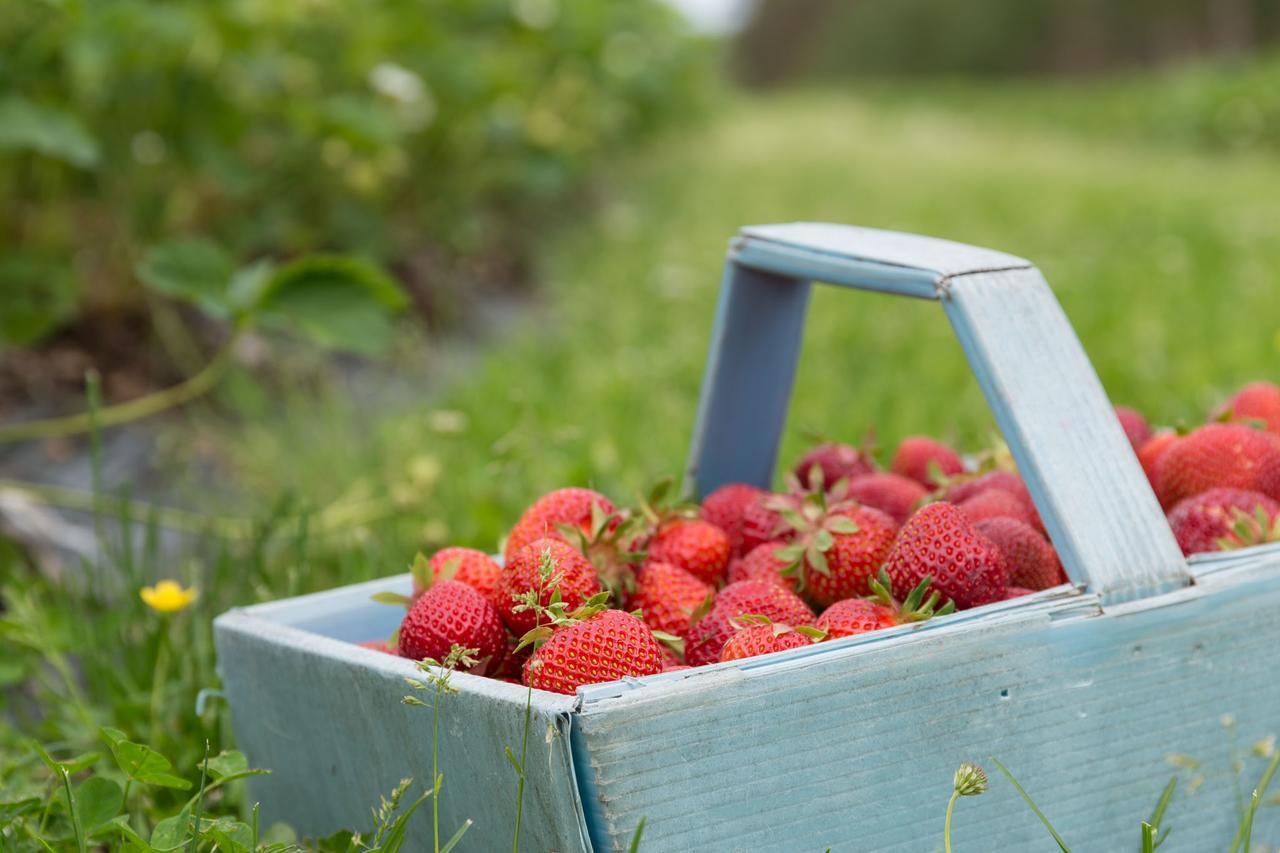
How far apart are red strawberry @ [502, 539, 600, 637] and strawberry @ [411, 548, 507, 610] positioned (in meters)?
0.05

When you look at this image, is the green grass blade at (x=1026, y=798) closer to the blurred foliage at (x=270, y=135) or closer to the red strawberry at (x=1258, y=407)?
the red strawberry at (x=1258, y=407)

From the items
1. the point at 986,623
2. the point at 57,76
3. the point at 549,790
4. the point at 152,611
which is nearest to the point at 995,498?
the point at 986,623

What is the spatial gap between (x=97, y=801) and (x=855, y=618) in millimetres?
619

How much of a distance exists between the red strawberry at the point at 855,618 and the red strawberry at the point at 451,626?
255 mm

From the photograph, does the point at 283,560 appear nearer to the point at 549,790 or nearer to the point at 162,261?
the point at 162,261

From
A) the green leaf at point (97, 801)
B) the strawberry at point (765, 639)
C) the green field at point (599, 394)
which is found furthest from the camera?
the green field at point (599, 394)

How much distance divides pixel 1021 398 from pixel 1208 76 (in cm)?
1659

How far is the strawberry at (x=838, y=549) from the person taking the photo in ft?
3.83

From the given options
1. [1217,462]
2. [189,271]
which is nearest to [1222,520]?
[1217,462]

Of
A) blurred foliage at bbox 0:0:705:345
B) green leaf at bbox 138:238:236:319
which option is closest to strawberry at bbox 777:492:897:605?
green leaf at bbox 138:238:236:319

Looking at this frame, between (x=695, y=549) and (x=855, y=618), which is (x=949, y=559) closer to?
(x=855, y=618)

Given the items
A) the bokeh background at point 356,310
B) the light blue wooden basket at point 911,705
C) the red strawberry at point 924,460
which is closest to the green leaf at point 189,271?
the bokeh background at point 356,310

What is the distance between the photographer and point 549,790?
0.87 m

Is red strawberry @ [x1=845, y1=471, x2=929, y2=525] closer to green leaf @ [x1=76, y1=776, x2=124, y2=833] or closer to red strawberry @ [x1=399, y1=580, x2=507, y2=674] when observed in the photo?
red strawberry @ [x1=399, y1=580, x2=507, y2=674]
